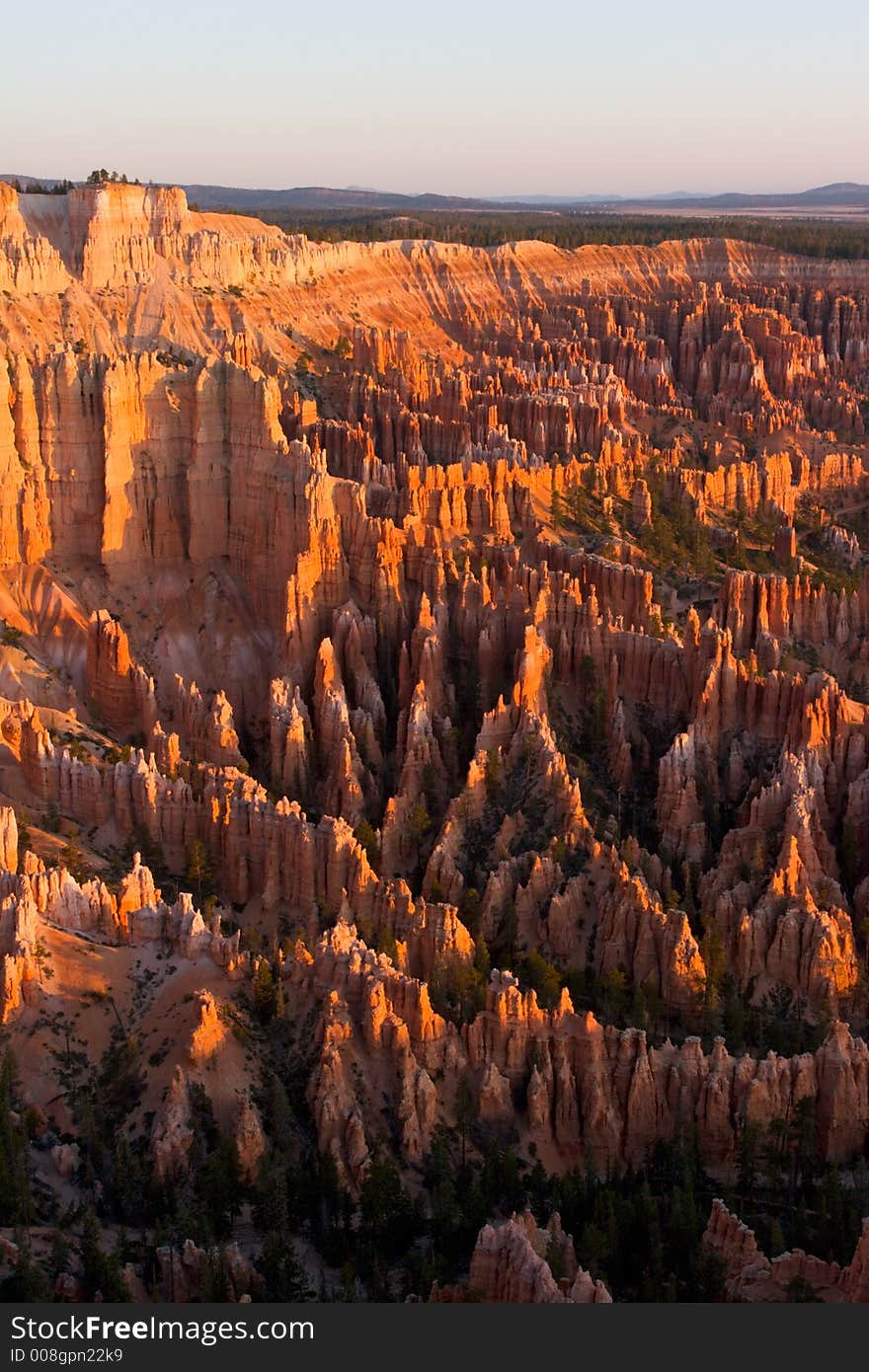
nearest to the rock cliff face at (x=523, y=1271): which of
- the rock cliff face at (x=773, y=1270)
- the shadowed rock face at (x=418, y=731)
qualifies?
the shadowed rock face at (x=418, y=731)

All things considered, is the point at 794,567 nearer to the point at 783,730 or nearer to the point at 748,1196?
the point at 783,730

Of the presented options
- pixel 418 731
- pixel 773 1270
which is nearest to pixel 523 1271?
pixel 773 1270

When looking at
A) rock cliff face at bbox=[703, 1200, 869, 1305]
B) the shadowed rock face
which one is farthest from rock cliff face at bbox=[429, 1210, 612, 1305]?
rock cliff face at bbox=[703, 1200, 869, 1305]

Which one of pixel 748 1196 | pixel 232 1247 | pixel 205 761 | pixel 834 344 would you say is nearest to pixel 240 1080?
pixel 232 1247

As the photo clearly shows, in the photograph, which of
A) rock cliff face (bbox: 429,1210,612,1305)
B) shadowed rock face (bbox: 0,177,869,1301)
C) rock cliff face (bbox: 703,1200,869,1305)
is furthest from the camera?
shadowed rock face (bbox: 0,177,869,1301)

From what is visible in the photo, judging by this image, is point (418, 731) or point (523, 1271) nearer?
point (523, 1271)

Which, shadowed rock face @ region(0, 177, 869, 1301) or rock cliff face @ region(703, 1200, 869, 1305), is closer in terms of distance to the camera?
rock cliff face @ region(703, 1200, 869, 1305)

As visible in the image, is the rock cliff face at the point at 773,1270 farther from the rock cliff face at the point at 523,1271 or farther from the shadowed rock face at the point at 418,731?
the rock cliff face at the point at 523,1271

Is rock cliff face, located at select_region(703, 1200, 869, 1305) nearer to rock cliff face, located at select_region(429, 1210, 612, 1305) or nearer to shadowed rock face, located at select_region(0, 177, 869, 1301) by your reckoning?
shadowed rock face, located at select_region(0, 177, 869, 1301)

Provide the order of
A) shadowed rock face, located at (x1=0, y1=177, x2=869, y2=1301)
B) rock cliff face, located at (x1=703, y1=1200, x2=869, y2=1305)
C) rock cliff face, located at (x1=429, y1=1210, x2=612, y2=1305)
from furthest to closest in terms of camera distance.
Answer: shadowed rock face, located at (x1=0, y1=177, x2=869, y2=1301)
rock cliff face, located at (x1=703, y1=1200, x2=869, y2=1305)
rock cliff face, located at (x1=429, y1=1210, x2=612, y2=1305)

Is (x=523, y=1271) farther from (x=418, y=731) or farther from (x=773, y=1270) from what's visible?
(x=418, y=731)
